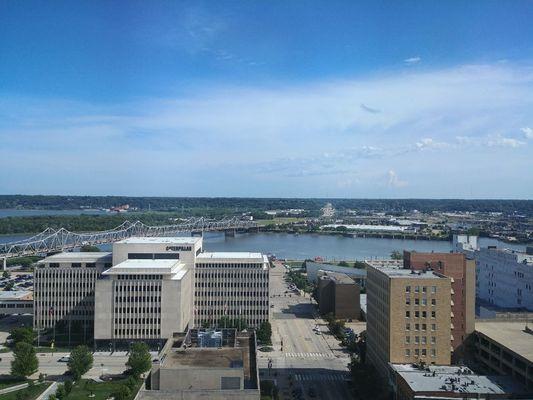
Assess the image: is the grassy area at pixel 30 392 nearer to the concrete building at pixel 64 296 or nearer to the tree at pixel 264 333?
the concrete building at pixel 64 296

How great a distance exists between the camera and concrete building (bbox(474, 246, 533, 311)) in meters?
47.1

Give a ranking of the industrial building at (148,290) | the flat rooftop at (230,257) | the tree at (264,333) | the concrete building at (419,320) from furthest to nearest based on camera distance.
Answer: the flat rooftop at (230,257) < the tree at (264,333) < the industrial building at (148,290) < the concrete building at (419,320)

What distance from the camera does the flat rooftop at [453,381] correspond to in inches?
885

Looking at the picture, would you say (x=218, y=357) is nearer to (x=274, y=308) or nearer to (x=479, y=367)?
(x=479, y=367)

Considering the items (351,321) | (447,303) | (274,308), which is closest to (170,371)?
(447,303)

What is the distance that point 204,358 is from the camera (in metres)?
20.6

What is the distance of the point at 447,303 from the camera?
87.9 ft

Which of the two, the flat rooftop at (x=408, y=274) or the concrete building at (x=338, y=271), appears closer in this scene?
the flat rooftop at (x=408, y=274)

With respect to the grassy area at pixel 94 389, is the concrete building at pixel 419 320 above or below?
above

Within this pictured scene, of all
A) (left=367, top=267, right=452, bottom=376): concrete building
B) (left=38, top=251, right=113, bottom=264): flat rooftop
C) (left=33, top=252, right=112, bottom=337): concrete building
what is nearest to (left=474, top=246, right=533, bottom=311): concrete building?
(left=367, top=267, right=452, bottom=376): concrete building

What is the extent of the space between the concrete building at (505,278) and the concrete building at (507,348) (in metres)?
16.3

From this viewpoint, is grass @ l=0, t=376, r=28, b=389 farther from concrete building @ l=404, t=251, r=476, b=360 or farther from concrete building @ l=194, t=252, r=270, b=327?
concrete building @ l=404, t=251, r=476, b=360

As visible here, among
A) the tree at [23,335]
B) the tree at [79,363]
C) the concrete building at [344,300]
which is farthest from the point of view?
the concrete building at [344,300]

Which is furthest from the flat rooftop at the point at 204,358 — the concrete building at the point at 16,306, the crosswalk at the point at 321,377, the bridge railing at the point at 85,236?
the bridge railing at the point at 85,236
